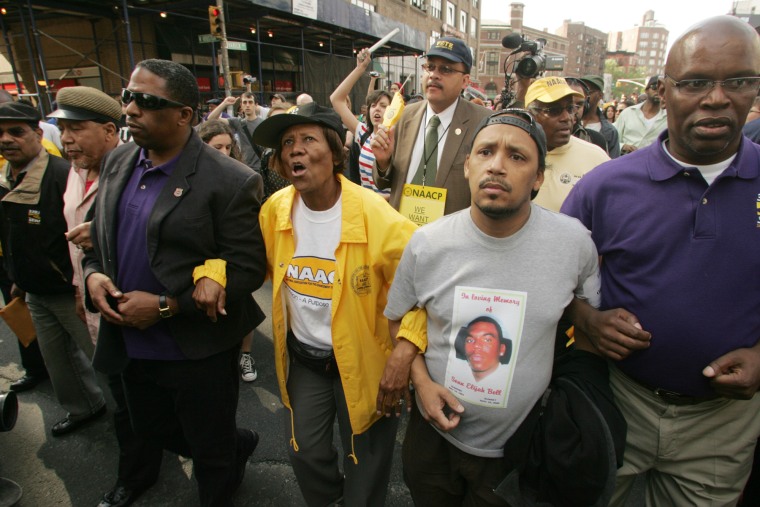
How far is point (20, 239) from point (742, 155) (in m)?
3.99

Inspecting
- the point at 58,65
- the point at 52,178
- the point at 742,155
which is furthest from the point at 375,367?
the point at 58,65

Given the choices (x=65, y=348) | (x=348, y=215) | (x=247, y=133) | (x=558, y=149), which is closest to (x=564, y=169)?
(x=558, y=149)

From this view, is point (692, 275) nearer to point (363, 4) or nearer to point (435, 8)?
point (363, 4)

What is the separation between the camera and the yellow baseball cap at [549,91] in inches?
106

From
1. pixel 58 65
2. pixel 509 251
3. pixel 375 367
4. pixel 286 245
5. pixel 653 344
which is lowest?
pixel 375 367

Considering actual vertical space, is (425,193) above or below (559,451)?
above

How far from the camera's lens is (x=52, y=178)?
9.56ft

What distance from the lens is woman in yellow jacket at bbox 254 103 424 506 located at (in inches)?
79.0

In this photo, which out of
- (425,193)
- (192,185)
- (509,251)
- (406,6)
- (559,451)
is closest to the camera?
(559,451)

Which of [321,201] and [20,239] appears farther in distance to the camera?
[20,239]

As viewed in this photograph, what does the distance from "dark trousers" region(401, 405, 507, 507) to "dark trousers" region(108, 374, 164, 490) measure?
1613 mm

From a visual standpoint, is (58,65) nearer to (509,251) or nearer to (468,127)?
(468,127)

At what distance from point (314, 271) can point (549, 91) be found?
194 cm

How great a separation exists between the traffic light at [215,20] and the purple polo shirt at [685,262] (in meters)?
11.2
